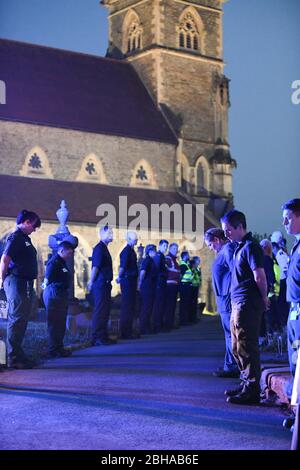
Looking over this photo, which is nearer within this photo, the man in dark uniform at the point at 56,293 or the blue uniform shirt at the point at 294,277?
the blue uniform shirt at the point at 294,277

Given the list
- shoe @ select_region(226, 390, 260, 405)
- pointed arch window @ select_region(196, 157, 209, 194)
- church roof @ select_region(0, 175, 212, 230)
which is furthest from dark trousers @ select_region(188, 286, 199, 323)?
pointed arch window @ select_region(196, 157, 209, 194)

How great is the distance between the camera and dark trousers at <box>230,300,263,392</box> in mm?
8500

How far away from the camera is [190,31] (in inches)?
1922

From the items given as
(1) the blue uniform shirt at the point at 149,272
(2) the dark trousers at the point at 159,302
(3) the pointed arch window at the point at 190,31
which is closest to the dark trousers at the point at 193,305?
(2) the dark trousers at the point at 159,302

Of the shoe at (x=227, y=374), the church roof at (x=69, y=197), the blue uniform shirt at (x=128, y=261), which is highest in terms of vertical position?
the church roof at (x=69, y=197)

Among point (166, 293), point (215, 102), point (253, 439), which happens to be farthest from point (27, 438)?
point (215, 102)

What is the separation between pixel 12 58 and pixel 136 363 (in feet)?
110

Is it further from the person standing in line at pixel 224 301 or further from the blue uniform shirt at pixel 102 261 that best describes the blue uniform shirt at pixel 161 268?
the person standing in line at pixel 224 301

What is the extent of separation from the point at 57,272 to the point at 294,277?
6.16 metres

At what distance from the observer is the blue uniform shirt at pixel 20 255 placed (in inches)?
431

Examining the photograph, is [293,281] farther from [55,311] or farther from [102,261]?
[102,261]
